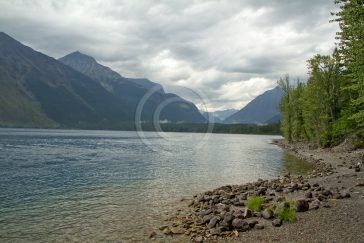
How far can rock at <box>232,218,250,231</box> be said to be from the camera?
19.9 m

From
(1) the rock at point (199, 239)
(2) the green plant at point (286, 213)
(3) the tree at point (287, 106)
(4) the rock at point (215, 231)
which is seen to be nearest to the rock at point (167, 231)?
(1) the rock at point (199, 239)

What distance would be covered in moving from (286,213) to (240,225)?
8.65 ft

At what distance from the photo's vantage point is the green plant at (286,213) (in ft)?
65.6

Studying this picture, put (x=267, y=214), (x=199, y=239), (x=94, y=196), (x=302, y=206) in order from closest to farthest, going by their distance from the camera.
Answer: (x=199, y=239), (x=267, y=214), (x=302, y=206), (x=94, y=196)

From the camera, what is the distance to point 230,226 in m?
20.4

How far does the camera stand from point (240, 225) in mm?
20047

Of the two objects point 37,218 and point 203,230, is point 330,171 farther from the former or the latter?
point 37,218

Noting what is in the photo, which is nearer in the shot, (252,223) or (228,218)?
(252,223)

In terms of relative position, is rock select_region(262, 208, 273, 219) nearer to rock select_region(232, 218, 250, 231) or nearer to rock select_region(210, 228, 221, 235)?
rock select_region(232, 218, 250, 231)

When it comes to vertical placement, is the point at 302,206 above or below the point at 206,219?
above

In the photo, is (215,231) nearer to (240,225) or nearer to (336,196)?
(240,225)

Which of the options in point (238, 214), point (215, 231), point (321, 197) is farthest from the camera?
point (321, 197)

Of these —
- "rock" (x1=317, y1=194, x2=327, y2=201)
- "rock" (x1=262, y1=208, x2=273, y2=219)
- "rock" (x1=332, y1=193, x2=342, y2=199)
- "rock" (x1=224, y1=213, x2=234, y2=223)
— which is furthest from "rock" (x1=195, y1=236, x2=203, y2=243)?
"rock" (x1=332, y1=193, x2=342, y2=199)

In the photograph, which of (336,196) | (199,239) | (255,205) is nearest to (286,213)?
(255,205)
